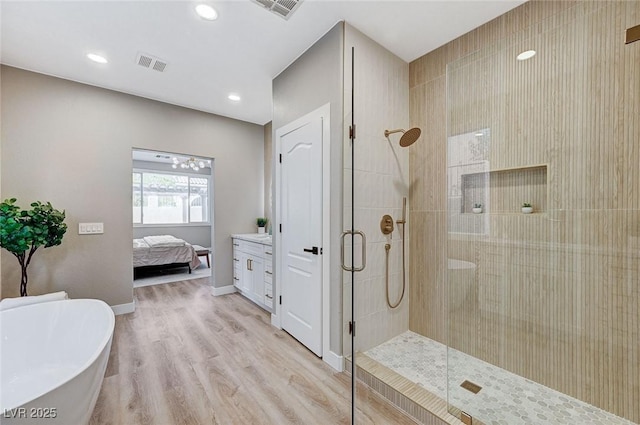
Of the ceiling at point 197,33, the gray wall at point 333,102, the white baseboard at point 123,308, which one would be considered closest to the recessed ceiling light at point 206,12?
the ceiling at point 197,33

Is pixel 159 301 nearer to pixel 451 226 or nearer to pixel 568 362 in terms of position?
pixel 451 226

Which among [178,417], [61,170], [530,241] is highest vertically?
[61,170]

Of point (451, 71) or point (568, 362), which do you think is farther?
point (451, 71)

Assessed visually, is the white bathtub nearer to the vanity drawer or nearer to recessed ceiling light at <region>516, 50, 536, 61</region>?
the vanity drawer

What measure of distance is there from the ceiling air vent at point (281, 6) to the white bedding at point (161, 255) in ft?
14.9

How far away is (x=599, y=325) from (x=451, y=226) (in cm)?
104

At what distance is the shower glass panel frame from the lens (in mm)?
1525

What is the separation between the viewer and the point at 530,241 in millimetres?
1857

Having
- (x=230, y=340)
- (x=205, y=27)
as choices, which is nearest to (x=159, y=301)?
(x=230, y=340)

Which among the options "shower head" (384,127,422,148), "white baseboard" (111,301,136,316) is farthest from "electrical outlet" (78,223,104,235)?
"shower head" (384,127,422,148)

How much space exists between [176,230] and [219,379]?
6.13 meters

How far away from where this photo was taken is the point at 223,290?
403 centimetres

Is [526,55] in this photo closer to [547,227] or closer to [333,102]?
[547,227]

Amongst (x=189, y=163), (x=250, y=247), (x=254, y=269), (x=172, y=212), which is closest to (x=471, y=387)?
(x=254, y=269)
